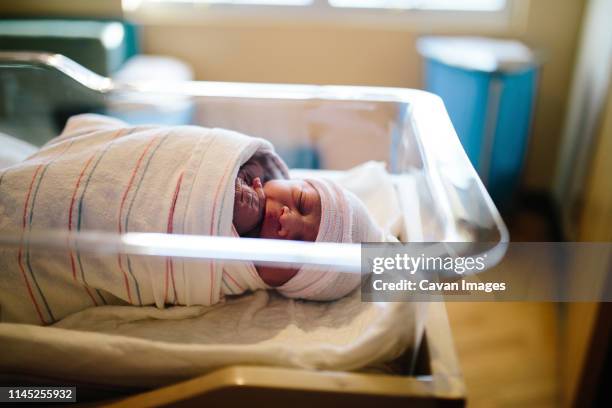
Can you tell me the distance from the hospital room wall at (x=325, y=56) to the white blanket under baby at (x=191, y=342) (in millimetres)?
1600

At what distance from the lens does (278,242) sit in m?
0.58

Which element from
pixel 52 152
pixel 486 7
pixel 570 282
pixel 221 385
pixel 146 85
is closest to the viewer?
pixel 221 385

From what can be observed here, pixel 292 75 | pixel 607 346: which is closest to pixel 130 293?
pixel 607 346

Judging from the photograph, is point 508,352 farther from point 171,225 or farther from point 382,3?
point 382,3

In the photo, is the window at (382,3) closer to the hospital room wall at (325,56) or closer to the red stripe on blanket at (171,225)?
the hospital room wall at (325,56)

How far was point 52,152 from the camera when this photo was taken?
838mm

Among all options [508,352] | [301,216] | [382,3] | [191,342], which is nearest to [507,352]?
[508,352]

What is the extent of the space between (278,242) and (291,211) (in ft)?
0.81

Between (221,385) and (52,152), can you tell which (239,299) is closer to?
(221,385)

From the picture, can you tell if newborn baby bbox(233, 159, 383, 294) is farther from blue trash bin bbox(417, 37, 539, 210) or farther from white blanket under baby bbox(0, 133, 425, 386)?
blue trash bin bbox(417, 37, 539, 210)

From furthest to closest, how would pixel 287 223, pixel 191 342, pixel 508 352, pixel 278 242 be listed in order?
pixel 508 352 < pixel 287 223 < pixel 191 342 < pixel 278 242

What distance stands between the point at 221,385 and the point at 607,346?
921 millimetres

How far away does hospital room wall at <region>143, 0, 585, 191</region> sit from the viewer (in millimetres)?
2115

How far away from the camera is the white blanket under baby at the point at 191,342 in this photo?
2.04 ft
